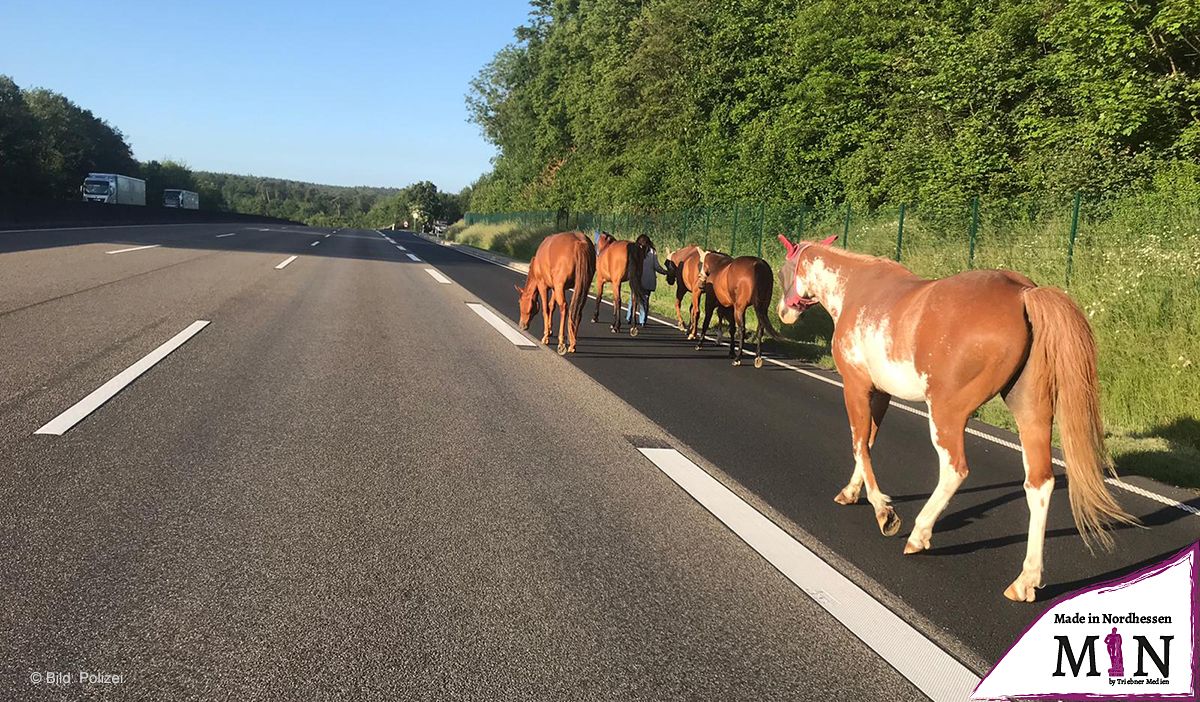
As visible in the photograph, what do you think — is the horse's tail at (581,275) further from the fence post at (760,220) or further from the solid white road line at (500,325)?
the fence post at (760,220)

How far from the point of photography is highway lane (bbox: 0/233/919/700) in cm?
284

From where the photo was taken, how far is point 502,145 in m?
77.9

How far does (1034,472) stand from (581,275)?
7764mm

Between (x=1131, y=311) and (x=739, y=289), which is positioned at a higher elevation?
(x=1131, y=311)

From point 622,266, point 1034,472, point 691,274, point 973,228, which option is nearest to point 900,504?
point 1034,472

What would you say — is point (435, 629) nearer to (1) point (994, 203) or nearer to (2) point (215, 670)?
(2) point (215, 670)

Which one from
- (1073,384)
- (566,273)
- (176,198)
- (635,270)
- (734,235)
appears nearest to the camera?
(1073,384)

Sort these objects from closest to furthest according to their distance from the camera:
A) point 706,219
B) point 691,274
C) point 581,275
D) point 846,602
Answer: point 846,602
point 581,275
point 691,274
point 706,219

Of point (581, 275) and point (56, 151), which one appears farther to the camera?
point (56, 151)

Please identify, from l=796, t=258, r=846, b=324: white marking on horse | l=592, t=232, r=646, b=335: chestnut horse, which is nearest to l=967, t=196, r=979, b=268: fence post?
l=592, t=232, r=646, b=335: chestnut horse

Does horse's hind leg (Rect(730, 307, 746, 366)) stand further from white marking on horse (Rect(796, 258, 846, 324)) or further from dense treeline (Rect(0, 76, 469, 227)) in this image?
dense treeline (Rect(0, 76, 469, 227))
